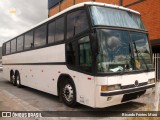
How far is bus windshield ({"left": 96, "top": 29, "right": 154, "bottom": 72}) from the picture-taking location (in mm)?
6781

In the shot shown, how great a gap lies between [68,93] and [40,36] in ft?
12.2

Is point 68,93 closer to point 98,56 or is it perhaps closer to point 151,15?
point 98,56

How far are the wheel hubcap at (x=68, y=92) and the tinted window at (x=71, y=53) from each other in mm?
823

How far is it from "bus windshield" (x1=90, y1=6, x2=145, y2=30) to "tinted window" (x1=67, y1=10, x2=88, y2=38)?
340 mm

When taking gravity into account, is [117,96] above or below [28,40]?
below

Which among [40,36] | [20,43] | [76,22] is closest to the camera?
[76,22]

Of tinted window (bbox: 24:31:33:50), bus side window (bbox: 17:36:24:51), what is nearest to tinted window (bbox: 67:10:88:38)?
tinted window (bbox: 24:31:33:50)

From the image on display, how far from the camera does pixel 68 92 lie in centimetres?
830

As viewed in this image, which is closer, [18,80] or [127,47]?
[127,47]

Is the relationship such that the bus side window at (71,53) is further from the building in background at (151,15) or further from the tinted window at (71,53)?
the building in background at (151,15)

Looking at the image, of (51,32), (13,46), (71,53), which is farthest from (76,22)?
(13,46)

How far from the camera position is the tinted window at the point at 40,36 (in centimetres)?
1056

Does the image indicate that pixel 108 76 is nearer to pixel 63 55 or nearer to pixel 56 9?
pixel 63 55

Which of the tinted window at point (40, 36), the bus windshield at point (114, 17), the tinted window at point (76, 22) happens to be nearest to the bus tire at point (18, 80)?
the tinted window at point (40, 36)
